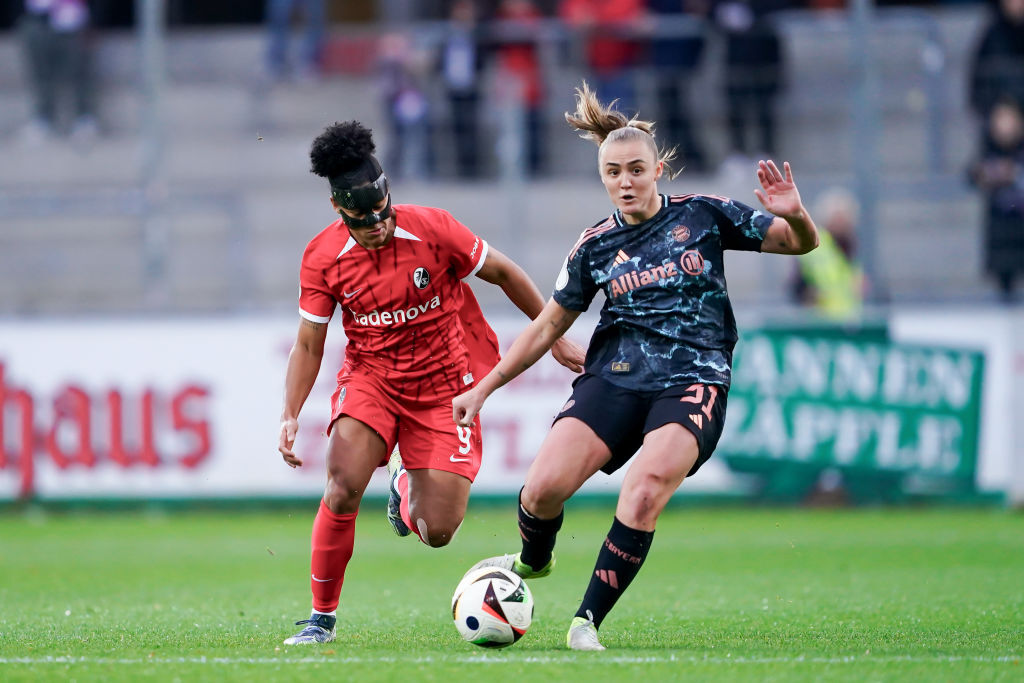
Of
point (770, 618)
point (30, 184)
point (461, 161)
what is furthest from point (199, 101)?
point (770, 618)

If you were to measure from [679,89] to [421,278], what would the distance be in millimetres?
8876

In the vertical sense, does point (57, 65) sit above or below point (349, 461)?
above

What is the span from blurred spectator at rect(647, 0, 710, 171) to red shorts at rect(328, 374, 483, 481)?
27.9ft

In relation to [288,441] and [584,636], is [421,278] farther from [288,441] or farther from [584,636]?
[584,636]

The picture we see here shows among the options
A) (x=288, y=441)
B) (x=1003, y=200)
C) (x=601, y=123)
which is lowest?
(x=288, y=441)

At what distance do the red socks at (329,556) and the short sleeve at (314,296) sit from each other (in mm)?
846

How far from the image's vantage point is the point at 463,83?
15.5 meters

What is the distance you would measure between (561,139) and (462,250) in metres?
8.58

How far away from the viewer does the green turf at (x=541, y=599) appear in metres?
5.38

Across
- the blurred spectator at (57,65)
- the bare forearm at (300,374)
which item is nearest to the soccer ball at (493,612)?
the bare forearm at (300,374)

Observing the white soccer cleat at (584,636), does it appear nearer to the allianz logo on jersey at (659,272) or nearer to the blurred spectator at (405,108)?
the allianz logo on jersey at (659,272)

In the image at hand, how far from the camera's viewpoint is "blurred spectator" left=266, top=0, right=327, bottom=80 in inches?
721

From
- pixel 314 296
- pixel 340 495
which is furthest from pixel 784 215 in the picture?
pixel 340 495

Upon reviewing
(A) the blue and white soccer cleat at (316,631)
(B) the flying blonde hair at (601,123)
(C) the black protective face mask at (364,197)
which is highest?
(B) the flying blonde hair at (601,123)
